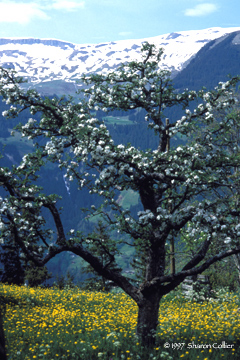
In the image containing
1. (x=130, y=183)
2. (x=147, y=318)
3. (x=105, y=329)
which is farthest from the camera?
(x=105, y=329)

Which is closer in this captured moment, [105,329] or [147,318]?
[147,318]

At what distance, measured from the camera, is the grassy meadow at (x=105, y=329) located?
12.3m

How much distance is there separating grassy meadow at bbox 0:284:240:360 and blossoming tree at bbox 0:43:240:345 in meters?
1.10

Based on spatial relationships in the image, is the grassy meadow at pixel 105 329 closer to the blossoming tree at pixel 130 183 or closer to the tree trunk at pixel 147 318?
the tree trunk at pixel 147 318

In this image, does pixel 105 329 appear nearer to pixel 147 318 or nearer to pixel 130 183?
pixel 147 318

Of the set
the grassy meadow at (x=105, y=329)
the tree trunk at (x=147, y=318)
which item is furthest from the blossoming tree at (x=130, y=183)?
the grassy meadow at (x=105, y=329)

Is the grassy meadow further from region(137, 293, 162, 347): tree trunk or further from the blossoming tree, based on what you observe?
the blossoming tree

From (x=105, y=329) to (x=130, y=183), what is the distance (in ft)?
20.3

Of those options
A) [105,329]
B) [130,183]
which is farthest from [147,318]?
[130,183]

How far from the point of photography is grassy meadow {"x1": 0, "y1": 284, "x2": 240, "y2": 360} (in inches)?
485

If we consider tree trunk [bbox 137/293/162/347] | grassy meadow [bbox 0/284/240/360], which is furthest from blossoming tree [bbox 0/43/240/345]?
grassy meadow [bbox 0/284/240/360]

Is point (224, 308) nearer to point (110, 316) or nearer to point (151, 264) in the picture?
point (110, 316)

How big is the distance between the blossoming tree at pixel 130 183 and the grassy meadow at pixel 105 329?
1.10 meters

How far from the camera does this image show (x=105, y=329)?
14875 mm
